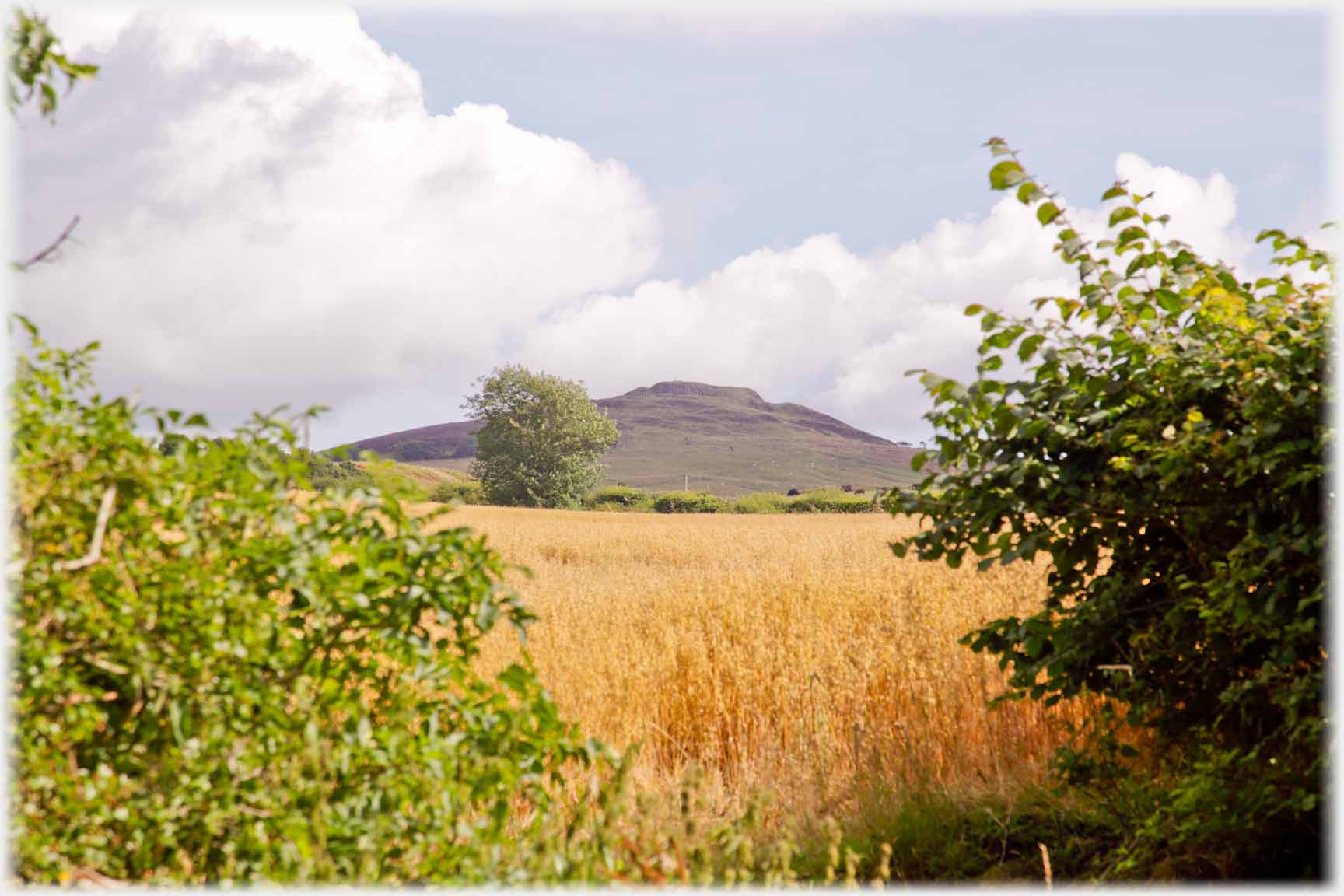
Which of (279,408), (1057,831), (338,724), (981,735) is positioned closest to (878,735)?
(981,735)

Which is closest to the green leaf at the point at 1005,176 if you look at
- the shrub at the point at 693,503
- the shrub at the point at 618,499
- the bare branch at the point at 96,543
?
the bare branch at the point at 96,543

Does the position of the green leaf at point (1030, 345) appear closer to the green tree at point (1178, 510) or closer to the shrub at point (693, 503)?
the green tree at point (1178, 510)

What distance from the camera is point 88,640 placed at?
7.87 ft

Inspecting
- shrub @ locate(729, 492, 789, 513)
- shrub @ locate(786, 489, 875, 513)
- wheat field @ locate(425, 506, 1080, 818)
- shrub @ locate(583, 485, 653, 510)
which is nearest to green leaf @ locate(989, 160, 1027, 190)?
wheat field @ locate(425, 506, 1080, 818)

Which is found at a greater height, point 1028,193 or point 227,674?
point 1028,193

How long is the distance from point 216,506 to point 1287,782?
380 centimetres

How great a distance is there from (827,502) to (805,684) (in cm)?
4724

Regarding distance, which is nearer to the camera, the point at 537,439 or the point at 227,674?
the point at 227,674

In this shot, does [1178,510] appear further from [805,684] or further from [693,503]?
[693,503]

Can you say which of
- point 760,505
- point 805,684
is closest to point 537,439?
point 760,505

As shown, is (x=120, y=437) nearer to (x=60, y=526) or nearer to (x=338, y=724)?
(x=60, y=526)

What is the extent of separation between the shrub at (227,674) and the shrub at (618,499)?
53560 mm

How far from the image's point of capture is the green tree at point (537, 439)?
55.6 metres

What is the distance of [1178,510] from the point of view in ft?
12.3
